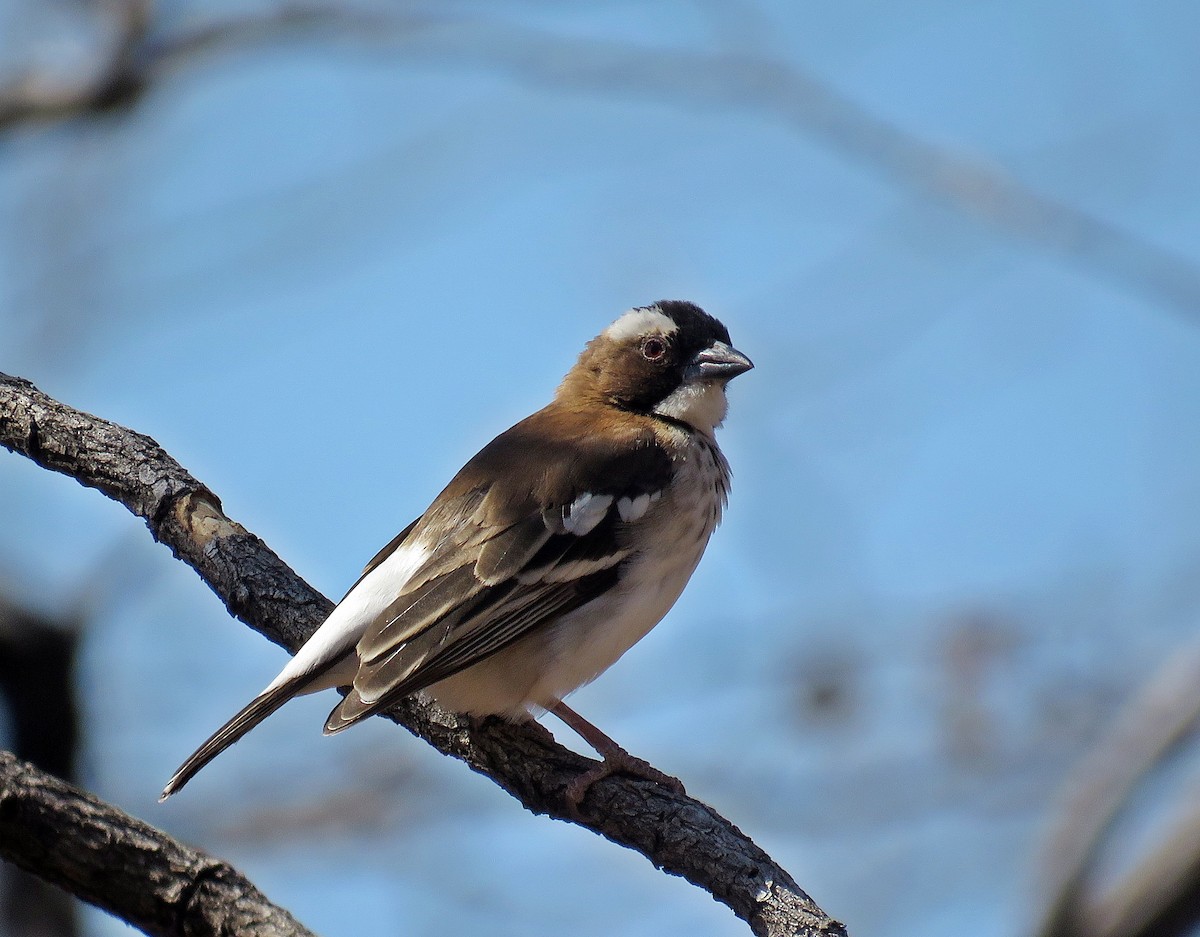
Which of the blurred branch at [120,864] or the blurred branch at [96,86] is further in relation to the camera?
the blurred branch at [96,86]

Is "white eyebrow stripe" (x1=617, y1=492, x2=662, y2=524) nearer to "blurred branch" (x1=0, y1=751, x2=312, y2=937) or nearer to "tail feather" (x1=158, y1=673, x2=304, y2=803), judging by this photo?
"tail feather" (x1=158, y1=673, x2=304, y2=803)

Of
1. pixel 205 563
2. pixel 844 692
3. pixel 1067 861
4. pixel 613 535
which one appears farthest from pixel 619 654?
pixel 844 692

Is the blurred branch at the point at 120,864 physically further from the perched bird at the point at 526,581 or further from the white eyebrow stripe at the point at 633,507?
the white eyebrow stripe at the point at 633,507

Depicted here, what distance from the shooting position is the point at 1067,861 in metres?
6.78

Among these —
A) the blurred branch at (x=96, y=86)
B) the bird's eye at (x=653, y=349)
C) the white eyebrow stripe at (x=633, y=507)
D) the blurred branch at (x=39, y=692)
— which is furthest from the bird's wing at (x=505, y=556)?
the blurred branch at (x=96, y=86)

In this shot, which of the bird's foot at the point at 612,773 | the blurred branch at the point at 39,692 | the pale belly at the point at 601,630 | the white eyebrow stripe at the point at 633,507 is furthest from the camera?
the blurred branch at the point at 39,692

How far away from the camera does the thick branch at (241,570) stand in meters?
4.95

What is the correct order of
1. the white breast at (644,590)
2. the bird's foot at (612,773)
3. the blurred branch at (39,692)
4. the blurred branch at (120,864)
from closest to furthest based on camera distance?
the blurred branch at (120,864), the bird's foot at (612,773), the white breast at (644,590), the blurred branch at (39,692)

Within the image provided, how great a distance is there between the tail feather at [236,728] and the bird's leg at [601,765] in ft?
3.68

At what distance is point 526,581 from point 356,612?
73cm

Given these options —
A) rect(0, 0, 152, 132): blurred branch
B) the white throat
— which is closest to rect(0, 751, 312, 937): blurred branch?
the white throat

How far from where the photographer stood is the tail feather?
16.0ft

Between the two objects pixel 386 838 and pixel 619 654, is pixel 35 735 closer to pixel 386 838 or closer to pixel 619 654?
pixel 619 654

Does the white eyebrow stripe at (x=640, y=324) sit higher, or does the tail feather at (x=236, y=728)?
the white eyebrow stripe at (x=640, y=324)
